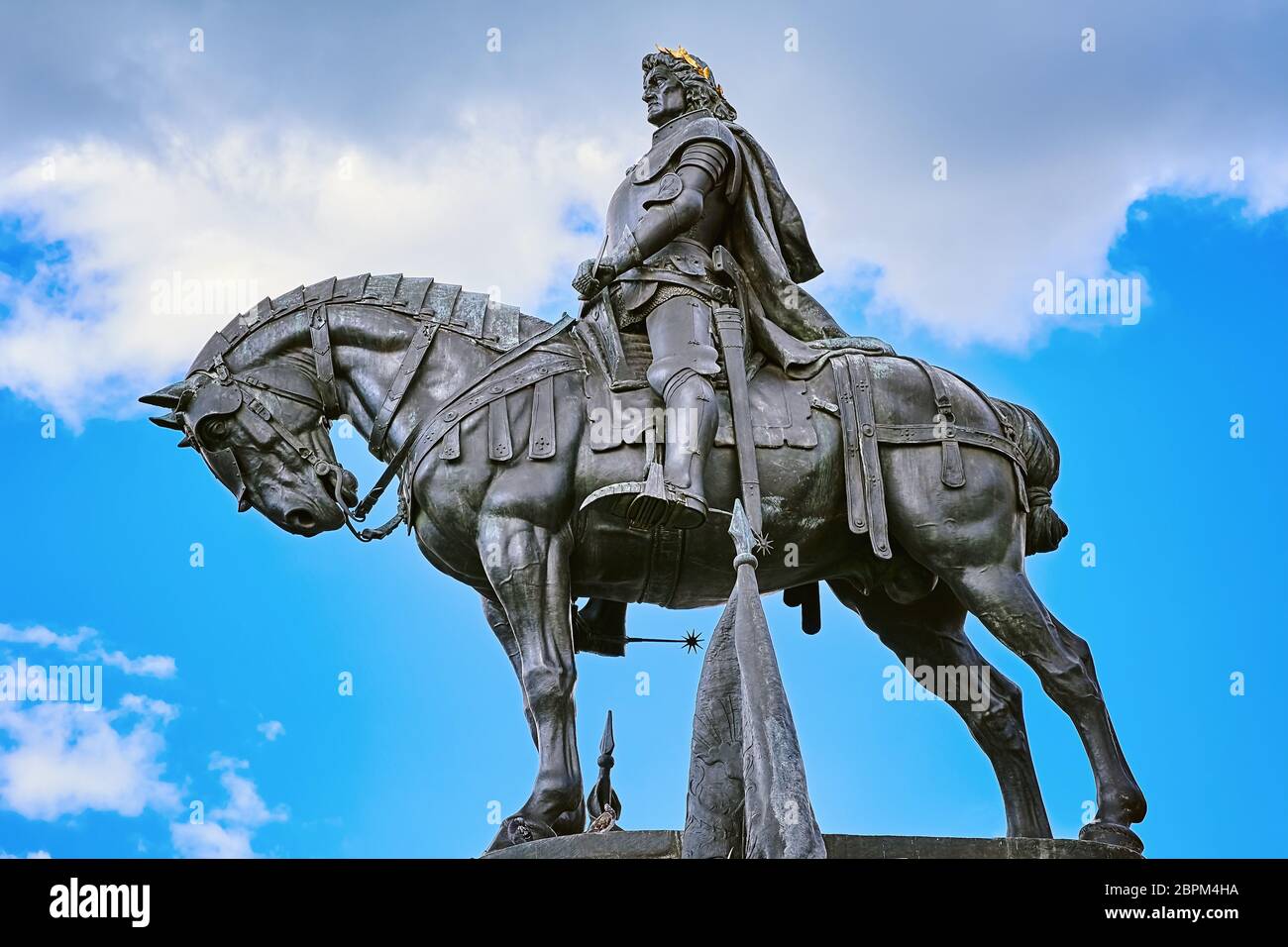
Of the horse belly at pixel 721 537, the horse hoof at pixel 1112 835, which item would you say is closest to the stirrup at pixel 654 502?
the horse belly at pixel 721 537

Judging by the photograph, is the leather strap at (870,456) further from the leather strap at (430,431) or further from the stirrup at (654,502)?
the leather strap at (430,431)

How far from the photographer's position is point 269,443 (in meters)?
17.0

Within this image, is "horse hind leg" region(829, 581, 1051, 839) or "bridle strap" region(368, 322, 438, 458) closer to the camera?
"horse hind leg" region(829, 581, 1051, 839)

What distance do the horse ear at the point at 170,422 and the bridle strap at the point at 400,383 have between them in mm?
1534

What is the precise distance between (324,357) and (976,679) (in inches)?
221

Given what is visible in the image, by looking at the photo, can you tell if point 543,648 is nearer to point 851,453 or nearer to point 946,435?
point 851,453

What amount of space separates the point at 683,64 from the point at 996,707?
19.2 ft

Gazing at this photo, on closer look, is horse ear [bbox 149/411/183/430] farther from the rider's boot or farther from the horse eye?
the rider's boot

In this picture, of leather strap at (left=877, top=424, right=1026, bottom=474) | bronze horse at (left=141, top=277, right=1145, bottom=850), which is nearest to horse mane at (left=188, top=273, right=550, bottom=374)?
bronze horse at (left=141, top=277, right=1145, bottom=850)

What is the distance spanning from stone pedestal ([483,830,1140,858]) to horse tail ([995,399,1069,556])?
3062mm

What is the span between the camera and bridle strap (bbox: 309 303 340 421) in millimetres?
17141

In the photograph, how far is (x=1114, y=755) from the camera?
1583 cm

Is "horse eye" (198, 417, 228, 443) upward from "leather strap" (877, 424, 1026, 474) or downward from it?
upward
